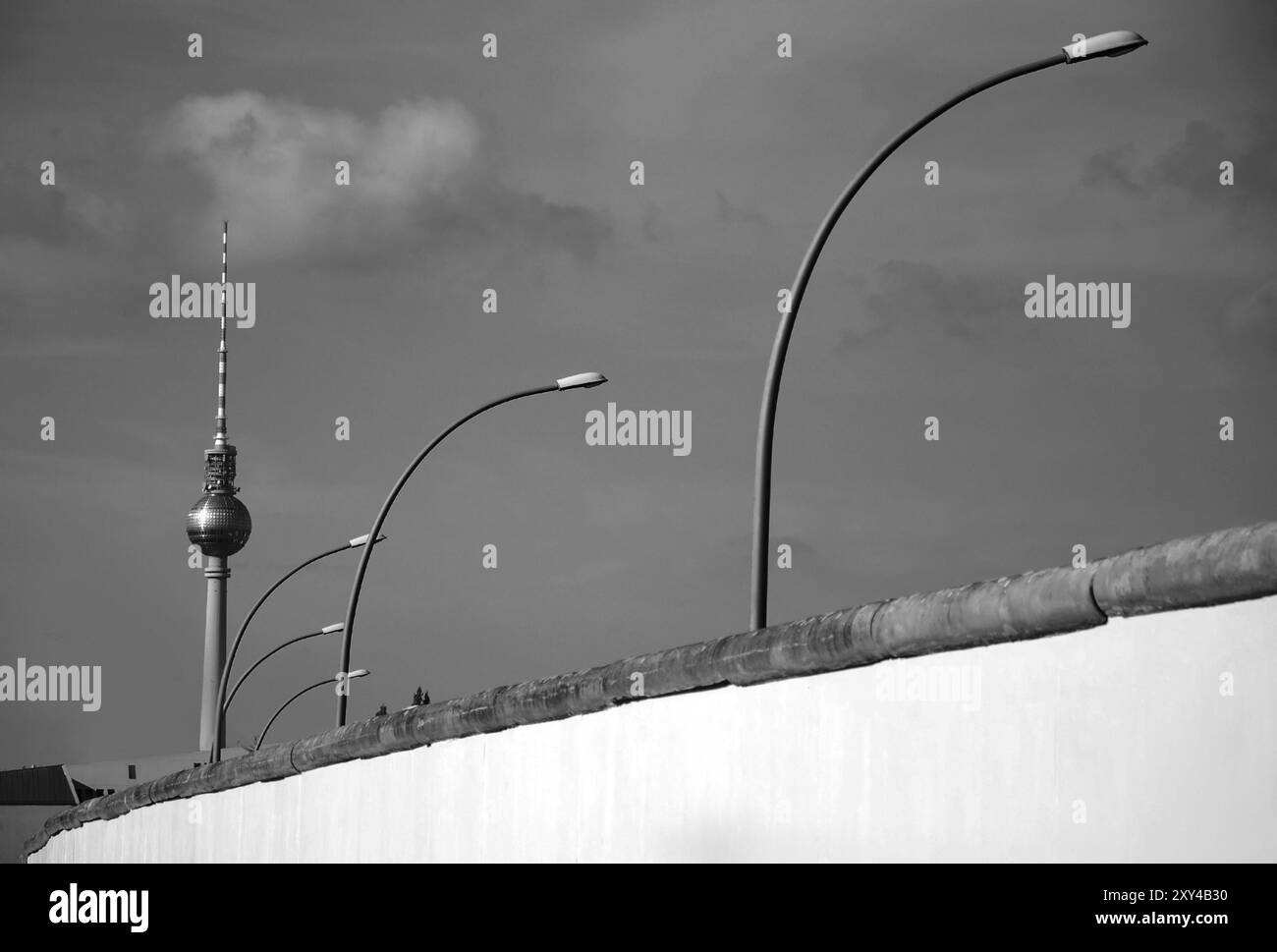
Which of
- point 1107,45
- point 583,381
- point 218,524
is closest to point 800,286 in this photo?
point 1107,45

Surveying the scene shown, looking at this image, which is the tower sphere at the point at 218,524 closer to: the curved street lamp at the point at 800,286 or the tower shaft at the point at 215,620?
the tower shaft at the point at 215,620

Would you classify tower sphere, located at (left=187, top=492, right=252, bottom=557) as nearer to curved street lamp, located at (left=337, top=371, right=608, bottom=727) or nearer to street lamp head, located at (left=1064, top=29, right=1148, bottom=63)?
curved street lamp, located at (left=337, top=371, right=608, bottom=727)

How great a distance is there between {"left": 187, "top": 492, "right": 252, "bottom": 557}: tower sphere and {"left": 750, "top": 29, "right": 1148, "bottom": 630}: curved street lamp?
10838cm

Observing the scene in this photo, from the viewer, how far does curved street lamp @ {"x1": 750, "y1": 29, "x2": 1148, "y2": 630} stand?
1326 centimetres

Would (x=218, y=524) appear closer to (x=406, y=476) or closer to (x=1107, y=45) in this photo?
(x=406, y=476)

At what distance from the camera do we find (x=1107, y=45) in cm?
1329

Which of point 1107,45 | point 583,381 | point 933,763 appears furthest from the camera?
point 583,381

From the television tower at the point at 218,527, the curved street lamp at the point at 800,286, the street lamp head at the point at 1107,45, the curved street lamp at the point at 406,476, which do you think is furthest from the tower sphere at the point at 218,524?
the street lamp head at the point at 1107,45

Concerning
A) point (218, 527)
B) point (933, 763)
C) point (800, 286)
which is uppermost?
point (218, 527)

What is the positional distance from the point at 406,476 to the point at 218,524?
96669mm

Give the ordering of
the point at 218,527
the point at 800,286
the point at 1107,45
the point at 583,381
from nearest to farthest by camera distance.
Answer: the point at 1107,45
the point at 800,286
the point at 583,381
the point at 218,527

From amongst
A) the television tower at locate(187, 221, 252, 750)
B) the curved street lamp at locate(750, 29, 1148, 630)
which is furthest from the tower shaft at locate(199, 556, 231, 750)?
the curved street lamp at locate(750, 29, 1148, 630)

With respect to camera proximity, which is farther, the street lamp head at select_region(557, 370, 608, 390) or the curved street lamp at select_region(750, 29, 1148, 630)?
the street lamp head at select_region(557, 370, 608, 390)
